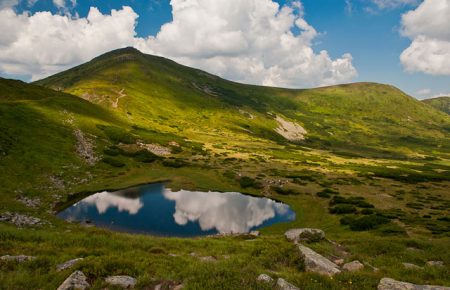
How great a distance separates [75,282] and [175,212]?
Result: 4856 centimetres

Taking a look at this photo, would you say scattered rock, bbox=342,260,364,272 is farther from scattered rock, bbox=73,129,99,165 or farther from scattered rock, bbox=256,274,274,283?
scattered rock, bbox=73,129,99,165

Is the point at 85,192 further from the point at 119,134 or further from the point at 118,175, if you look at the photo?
the point at 119,134

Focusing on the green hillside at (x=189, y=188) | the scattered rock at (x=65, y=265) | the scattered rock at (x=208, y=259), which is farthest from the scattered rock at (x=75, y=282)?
the scattered rock at (x=208, y=259)

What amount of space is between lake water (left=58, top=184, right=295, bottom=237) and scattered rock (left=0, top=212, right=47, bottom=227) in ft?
23.7

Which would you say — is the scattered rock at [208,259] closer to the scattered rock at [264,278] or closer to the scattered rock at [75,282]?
the scattered rock at [264,278]

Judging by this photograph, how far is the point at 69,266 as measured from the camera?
60.4ft

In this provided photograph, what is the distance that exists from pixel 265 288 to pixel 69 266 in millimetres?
11521

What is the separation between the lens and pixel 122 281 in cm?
1664

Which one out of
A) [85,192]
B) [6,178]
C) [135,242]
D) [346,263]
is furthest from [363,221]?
[6,178]

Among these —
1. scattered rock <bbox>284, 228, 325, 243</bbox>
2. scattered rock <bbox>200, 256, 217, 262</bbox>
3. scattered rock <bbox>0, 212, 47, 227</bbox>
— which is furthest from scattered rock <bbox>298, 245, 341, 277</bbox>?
scattered rock <bbox>0, 212, 47, 227</bbox>

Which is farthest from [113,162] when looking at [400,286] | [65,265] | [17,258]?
[400,286]

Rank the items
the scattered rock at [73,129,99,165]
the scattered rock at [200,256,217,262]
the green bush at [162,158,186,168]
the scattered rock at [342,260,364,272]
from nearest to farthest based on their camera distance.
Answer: the scattered rock at [342,260,364,272] < the scattered rock at [200,256,217,262] < the scattered rock at [73,129,99,165] < the green bush at [162,158,186,168]

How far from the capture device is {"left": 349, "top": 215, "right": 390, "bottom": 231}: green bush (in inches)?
2120

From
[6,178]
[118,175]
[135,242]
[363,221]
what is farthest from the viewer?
[118,175]
